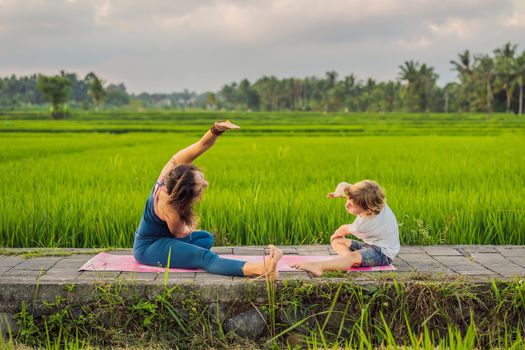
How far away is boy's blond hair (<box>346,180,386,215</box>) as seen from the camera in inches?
127

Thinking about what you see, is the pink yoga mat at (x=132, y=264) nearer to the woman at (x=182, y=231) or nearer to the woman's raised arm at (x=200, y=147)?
the woman at (x=182, y=231)

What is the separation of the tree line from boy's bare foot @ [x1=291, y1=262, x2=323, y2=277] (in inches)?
Answer: 1738

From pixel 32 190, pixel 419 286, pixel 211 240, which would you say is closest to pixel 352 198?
pixel 419 286

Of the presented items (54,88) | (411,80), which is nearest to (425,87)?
(411,80)

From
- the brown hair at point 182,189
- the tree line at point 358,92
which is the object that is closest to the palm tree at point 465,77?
the tree line at point 358,92

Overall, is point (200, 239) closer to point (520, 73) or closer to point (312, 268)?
point (312, 268)

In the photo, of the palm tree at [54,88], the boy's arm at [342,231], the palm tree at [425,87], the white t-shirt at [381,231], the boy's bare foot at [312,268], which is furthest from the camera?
the palm tree at [425,87]

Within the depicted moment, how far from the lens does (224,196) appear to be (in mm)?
5297

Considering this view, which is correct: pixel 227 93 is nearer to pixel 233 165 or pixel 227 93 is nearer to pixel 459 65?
pixel 459 65

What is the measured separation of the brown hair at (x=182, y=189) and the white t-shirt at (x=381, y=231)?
925mm

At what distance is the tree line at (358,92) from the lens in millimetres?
54625

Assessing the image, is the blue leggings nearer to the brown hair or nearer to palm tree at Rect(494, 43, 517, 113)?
the brown hair

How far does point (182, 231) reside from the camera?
329 cm

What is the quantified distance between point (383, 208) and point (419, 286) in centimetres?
53
